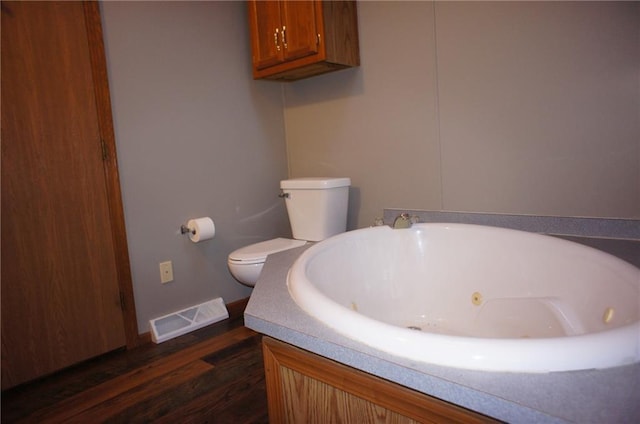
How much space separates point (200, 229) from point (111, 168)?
0.55 m

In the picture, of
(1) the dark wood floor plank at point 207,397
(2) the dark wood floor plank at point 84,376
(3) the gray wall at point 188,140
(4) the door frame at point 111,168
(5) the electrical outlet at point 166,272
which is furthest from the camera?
(5) the electrical outlet at point 166,272

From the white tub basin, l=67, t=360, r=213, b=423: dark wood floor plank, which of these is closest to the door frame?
l=67, t=360, r=213, b=423: dark wood floor plank

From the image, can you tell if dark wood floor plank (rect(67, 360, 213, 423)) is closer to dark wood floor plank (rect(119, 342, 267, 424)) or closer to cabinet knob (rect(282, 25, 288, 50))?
dark wood floor plank (rect(119, 342, 267, 424))

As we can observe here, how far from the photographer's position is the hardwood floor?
4.90ft

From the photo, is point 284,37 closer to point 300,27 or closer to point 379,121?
point 300,27

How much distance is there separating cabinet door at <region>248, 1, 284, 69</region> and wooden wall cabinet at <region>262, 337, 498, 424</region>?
186 centimetres

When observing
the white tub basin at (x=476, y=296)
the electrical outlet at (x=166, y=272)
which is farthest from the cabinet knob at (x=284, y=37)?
the electrical outlet at (x=166, y=272)

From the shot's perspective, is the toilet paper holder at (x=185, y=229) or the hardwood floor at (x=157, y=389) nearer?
the hardwood floor at (x=157, y=389)

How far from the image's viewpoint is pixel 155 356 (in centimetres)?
196

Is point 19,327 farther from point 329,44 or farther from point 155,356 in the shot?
point 329,44

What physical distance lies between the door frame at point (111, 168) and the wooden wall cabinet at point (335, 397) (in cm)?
137

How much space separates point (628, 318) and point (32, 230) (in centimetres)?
219

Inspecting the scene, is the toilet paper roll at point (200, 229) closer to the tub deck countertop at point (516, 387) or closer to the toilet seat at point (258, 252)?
the toilet seat at point (258, 252)

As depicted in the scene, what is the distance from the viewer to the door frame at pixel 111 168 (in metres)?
1.87
